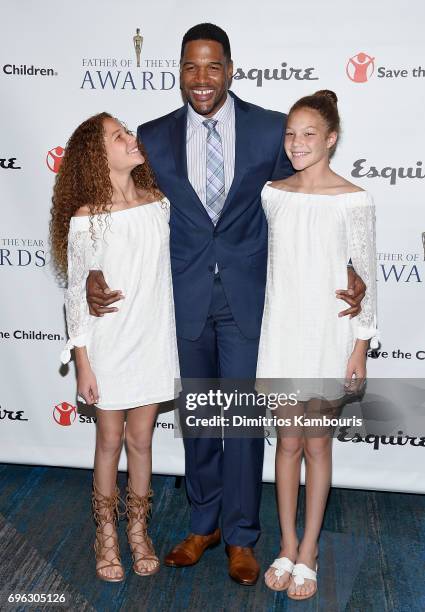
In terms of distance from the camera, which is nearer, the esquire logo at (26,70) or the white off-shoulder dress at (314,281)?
the white off-shoulder dress at (314,281)

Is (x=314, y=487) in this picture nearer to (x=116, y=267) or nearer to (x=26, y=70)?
(x=116, y=267)

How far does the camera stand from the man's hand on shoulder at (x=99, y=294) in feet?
9.00

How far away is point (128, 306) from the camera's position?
2.79 metres

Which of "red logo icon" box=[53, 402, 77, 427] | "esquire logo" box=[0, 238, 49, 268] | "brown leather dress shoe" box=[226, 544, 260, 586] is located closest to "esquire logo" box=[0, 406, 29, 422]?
"red logo icon" box=[53, 402, 77, 427]

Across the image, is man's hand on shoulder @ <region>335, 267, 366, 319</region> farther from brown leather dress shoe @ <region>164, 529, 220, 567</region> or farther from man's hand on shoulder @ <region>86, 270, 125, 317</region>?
brown leather dress shoe @ <region>164, 529, 220, 567</region>

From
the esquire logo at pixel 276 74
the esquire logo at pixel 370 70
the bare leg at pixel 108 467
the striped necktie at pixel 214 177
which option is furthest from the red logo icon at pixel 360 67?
the bare leg at pixel 108 467

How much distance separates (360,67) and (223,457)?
1729mm

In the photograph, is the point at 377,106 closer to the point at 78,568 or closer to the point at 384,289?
the point at 384,289

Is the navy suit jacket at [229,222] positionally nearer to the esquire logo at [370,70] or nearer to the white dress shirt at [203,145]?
the white dress shirt at [203,145]

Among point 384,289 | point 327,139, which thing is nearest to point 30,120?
point 327,139

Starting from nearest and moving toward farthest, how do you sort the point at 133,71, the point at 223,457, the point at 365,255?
1. the point at 365,255
2. the point at 223,457
3. the point at 133,71

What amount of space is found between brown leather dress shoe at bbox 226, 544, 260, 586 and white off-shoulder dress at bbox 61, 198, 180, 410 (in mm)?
714

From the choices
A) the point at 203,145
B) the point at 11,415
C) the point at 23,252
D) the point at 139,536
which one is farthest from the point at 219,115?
the point at 11,415

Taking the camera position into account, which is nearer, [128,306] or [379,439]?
[128,306]
